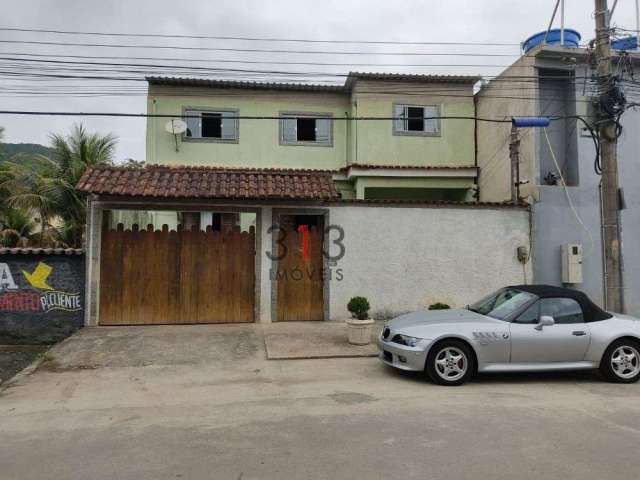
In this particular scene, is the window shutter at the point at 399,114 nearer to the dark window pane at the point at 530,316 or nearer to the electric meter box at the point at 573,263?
the electric meter box at the point at 573,263

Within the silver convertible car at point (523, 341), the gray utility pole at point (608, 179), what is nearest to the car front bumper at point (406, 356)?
the silver convertible car at point (523, 341)

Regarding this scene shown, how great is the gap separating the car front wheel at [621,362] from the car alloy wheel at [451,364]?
2058 mm

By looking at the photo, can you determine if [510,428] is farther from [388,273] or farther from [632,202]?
[632,202]

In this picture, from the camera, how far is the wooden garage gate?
10.8 meters

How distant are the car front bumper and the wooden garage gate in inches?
190

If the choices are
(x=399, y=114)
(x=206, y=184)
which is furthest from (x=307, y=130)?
(x=206, y=184)

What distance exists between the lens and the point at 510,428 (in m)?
5.01

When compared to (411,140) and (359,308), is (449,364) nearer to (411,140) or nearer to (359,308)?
(359,308)

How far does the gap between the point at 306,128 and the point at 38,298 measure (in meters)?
10.0

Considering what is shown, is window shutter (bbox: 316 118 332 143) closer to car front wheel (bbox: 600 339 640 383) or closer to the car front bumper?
the car front bumper

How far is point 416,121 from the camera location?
16750 mm

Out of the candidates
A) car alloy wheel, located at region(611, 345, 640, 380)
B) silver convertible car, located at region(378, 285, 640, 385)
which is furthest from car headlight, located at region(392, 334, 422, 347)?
car alloy wheel, located at region(611, 345, 640, 380)

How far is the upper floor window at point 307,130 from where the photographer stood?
16938 mm

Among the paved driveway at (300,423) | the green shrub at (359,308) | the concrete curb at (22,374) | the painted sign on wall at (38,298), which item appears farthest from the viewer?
the painted sign on wall at (38,298)
